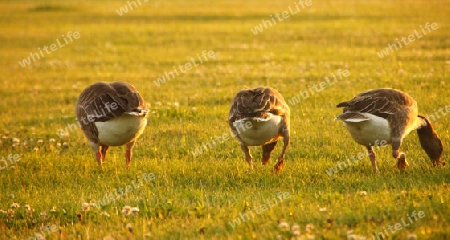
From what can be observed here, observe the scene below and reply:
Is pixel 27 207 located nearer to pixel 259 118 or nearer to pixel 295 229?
pixel 259 118

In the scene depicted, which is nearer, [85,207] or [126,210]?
[126,210]

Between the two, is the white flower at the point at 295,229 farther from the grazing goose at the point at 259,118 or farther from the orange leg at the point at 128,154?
the orange leg at the point at 128,154

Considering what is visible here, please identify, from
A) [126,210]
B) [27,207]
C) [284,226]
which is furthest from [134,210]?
[284,226]

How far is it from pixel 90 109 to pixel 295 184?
12.7 feet

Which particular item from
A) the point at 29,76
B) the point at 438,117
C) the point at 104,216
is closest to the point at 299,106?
the point at 438,117

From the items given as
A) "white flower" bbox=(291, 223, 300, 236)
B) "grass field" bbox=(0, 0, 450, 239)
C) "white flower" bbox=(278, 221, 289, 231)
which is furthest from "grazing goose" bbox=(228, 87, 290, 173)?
"white flower" bbox=(291, 223, 300, 236)

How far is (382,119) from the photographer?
9.35 meters

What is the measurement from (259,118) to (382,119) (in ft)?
6.48

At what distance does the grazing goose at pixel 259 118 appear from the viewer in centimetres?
930

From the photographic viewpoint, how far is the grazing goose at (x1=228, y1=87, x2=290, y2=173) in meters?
9.30

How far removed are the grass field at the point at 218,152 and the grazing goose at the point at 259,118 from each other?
62cm

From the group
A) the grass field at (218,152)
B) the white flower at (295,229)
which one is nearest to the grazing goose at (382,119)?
the grass field at (218,152)

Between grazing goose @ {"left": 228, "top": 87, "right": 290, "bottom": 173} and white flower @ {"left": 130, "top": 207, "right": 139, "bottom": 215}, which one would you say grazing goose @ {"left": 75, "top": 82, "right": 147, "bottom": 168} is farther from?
white flower @ {"left": 130, "top": 207, "right": 139, "bottom": 215}

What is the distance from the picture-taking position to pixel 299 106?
50.4 feet
